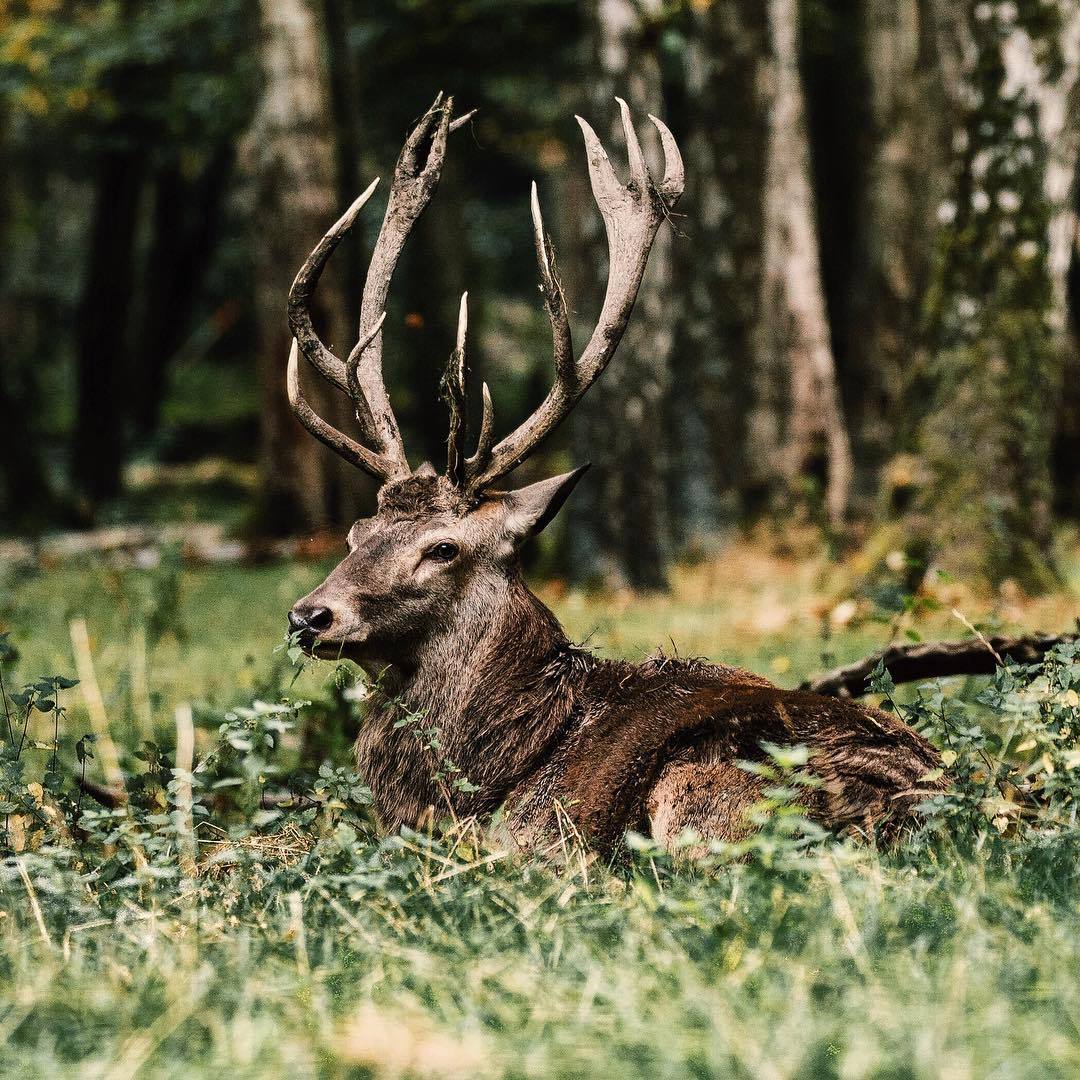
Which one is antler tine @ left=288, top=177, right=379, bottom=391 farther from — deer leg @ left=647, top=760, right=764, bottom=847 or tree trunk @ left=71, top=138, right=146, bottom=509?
tree trunk @ left=71, top=138, right=146, bottom=509

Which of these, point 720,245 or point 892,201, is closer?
point 720,245

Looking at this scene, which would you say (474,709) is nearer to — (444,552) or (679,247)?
(444,552)

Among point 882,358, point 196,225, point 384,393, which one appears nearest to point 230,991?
point 384,393

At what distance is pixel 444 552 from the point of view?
5434 millimetres

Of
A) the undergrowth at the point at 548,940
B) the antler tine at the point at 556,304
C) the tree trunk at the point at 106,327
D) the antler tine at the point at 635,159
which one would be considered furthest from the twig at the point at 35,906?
the tree trunk at the point at 106,327

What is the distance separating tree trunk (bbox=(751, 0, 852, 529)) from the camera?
1493 centimetres

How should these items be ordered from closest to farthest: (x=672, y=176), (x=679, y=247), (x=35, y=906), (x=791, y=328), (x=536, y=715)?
1. (x=35, y=906)
2. (x=536, y=715)
3. (x=672, y=176)
4. (x=791, y=328)
5. (x=679, y=247)

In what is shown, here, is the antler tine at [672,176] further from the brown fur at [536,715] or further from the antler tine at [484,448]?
the brown fur at [536,715]

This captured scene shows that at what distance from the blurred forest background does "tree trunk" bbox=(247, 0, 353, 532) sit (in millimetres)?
28

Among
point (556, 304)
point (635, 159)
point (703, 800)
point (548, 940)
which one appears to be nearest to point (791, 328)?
point (635, 159)

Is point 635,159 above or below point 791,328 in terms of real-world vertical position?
above

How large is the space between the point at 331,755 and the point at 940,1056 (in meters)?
3.79

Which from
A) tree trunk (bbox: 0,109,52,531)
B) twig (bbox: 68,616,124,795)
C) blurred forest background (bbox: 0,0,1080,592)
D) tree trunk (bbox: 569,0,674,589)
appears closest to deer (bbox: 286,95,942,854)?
blurred forest background (bbox: 0,0,1080,592)

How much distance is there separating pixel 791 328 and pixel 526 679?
10342 millimetres
